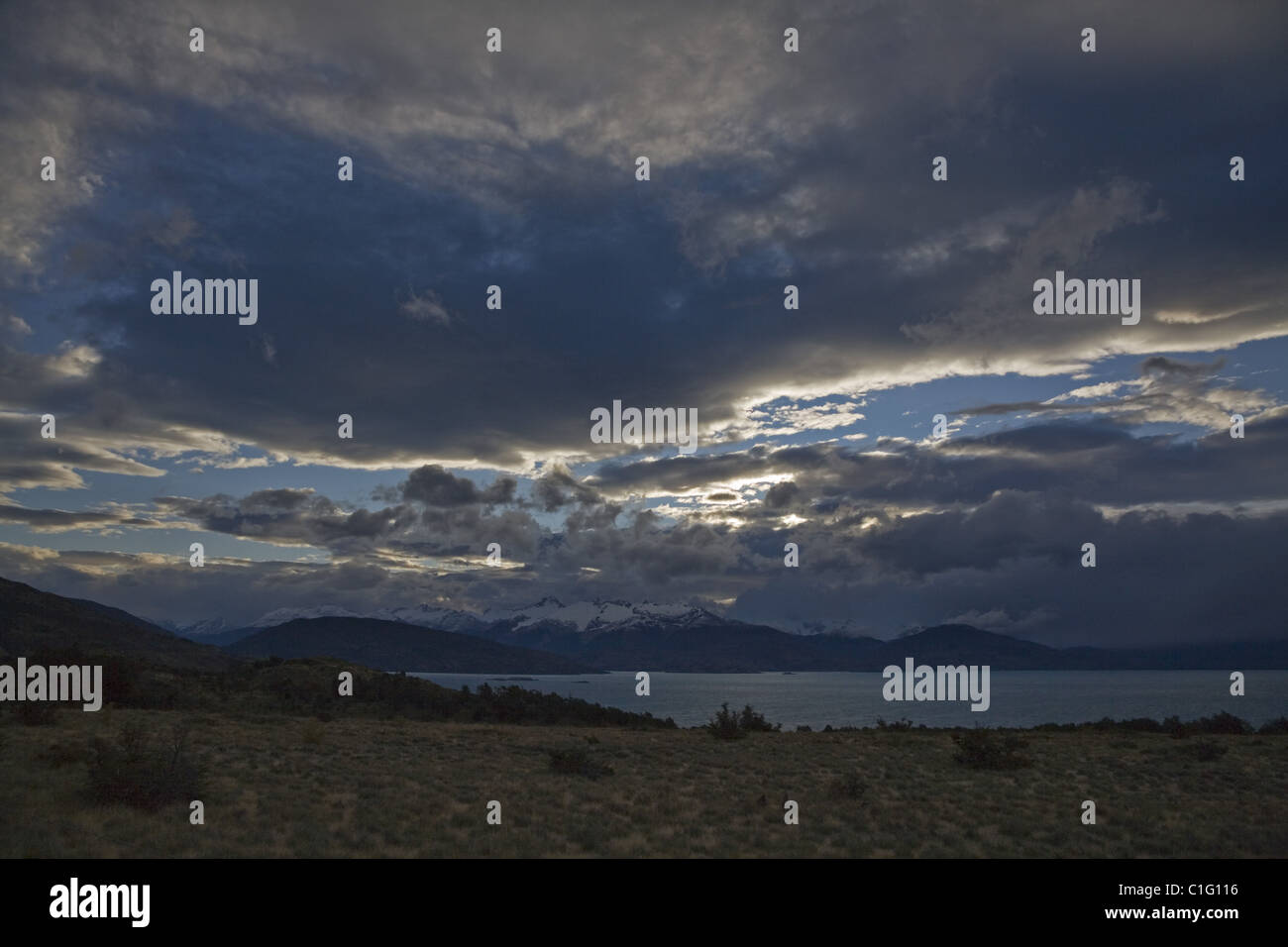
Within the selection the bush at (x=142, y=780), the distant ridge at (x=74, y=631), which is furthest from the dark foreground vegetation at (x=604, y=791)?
the distant ridge at (x=74, y=631)

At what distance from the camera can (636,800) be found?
17766 mm

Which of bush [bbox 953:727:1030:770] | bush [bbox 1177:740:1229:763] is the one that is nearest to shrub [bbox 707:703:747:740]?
bush [bbox 953:727:1030:770]

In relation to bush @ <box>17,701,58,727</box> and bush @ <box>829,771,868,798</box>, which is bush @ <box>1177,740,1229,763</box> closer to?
bush @ <box>829,771,868,798</box>

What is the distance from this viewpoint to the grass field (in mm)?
13031

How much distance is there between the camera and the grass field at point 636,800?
513 inches

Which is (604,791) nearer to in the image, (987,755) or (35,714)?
(987,755)

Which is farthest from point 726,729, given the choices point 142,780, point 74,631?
point 74,631
